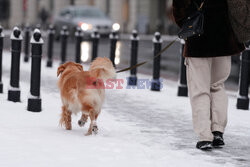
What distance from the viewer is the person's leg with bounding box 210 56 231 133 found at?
18.4ft

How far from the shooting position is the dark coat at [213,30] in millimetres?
5445

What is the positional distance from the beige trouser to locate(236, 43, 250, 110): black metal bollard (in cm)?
245

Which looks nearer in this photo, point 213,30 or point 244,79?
point 213,30

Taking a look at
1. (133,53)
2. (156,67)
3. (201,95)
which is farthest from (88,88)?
(133,53)

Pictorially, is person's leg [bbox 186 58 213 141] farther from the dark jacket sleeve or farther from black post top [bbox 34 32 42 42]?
Answer: black post top [bbox 34 32 42 42]

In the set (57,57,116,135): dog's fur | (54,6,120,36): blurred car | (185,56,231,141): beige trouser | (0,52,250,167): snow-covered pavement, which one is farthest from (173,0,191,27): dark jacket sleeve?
(54,6,120,36): blurred car

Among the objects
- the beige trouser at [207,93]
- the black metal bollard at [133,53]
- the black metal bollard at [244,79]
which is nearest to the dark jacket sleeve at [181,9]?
the beige trouser at [207,93]

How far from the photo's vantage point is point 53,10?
5559cm

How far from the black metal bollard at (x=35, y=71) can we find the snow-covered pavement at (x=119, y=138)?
12 centimetres

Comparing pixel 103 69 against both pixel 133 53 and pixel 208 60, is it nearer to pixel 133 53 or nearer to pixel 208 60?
pixel 208 60

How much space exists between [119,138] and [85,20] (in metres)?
20.2

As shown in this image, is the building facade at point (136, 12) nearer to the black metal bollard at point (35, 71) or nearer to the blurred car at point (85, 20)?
the blurred car at point (85, 20)

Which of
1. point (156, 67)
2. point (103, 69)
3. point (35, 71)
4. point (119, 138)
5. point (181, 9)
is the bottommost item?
point (119, 138)

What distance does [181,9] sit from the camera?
5469mm
